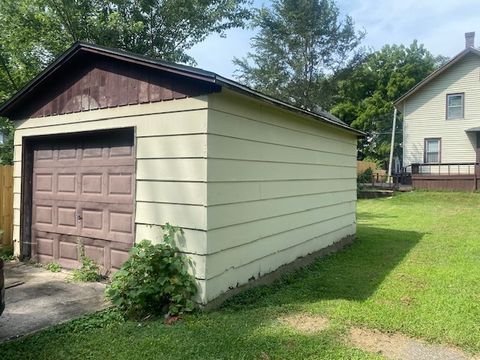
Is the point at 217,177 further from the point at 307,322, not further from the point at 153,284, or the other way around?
the point at 307,322

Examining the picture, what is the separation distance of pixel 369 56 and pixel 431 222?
24032mm

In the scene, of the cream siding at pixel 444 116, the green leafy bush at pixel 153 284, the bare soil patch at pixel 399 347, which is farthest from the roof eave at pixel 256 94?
the cream siding at pixel 444 116

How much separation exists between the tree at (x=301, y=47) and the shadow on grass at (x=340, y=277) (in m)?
23.4

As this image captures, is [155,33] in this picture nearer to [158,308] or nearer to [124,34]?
[124,34]

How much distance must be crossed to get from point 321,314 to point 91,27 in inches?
554

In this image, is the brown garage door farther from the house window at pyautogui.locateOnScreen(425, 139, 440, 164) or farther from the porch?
the house window at pyautogui.locateOnScreen(425, 139, 440, 164)

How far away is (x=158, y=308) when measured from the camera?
446cm

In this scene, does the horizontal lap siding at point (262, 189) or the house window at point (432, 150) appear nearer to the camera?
the horizontal lap siding at point (262, 189)

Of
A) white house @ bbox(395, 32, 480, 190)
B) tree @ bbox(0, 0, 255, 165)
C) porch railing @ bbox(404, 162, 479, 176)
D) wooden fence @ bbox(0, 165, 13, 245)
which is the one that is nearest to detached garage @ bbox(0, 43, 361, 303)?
wooden fence @ bbox(0, 165, 13, 245)

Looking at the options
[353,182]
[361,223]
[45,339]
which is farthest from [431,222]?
[45,339]

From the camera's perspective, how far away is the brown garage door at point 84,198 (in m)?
5.39

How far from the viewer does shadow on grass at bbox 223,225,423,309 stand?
200 inches

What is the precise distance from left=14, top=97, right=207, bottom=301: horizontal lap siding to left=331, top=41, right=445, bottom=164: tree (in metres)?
35.4

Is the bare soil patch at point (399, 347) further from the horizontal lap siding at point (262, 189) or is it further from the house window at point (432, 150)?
the house window at point (432, 150)
